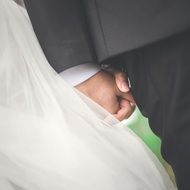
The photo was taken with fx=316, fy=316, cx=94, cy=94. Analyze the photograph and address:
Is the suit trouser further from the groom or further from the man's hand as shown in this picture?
the man's hand

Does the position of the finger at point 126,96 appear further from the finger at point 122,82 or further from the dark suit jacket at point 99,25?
the dark suit jacket at point 99,25

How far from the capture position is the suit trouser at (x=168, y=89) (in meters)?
0.66

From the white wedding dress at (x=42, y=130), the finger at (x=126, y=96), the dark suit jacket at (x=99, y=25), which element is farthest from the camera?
the finger at (x=126, y=96)

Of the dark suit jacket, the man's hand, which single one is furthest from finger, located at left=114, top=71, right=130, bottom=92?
the dark suit jacket

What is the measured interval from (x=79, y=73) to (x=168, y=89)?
247mm

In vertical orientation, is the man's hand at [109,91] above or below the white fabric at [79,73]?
below

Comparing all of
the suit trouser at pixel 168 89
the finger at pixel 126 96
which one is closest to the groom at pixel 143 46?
the suit trouser at pixel 168 89

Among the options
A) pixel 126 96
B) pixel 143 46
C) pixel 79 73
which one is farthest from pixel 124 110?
pixel 143 46

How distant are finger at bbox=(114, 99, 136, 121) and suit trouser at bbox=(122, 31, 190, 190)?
15 centimetres

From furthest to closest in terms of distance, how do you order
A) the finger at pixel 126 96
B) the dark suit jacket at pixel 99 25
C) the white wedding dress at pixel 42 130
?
the finger at pixel 126 96 → the white wedding dress at pixel 42 130 → the dark suit jacket at pixel 99 25

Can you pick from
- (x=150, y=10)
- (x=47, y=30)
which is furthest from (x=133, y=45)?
(x=47, y=30)

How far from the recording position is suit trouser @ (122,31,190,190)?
2.17 ft

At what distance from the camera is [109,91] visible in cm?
87

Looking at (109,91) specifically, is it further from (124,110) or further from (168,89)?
(168,89)
